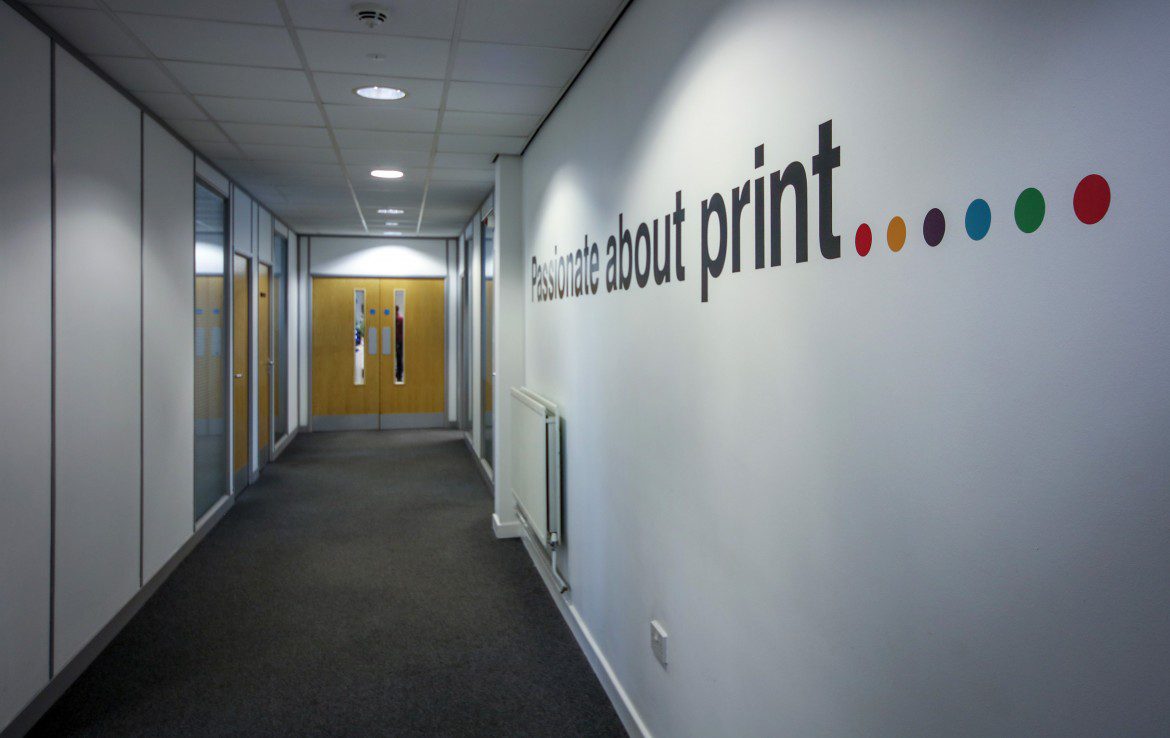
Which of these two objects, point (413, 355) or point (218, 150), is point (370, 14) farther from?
point (413, 355)

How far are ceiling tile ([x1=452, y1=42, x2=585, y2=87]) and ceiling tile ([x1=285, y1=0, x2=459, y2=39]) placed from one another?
0.66 feet

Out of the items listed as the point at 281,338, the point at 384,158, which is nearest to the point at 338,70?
the point at 384,158

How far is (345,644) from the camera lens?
11.0 feet

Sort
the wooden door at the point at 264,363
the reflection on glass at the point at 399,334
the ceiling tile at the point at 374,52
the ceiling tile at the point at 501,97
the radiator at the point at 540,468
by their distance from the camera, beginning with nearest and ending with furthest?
the ceiling tile at the point at 374,52
the ceiling tile at the point at 501,97
the radiator at the point at 540,468
the wooden door at the point at 264,363
the reflection on glass at the point at 399,334

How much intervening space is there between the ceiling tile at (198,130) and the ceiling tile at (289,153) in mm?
213

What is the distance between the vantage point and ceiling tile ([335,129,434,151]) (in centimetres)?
433

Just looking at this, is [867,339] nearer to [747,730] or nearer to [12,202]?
[747,730]

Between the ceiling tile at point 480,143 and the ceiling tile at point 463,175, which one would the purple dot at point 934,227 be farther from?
the ceiling tile at point 463,175

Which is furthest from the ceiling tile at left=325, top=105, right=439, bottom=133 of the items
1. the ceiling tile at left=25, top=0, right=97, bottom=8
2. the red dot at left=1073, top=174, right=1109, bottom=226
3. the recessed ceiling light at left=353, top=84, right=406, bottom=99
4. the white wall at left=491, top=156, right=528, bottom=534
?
the red dot at left=1073, top=174, right=1109, bottom=226

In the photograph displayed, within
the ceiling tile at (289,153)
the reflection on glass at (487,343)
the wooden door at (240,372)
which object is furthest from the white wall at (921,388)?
the wooden door at (240,372)

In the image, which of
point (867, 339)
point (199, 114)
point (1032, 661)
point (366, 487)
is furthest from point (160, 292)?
point (1032, 661)

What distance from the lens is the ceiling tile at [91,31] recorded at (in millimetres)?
2668

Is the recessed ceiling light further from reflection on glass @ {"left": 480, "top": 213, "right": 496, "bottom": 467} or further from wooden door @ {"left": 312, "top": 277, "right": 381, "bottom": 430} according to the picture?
wooden door @ {"left": 312, "top": 277, "right": 381, "bottom": 430}

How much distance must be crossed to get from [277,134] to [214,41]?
1469mm
